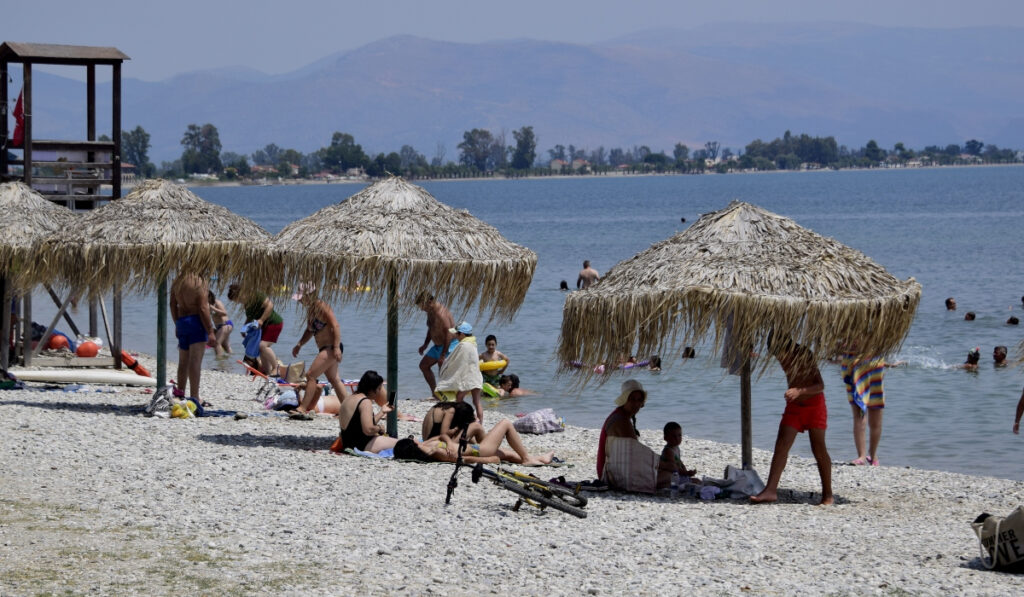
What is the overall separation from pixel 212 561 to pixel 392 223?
415 cm

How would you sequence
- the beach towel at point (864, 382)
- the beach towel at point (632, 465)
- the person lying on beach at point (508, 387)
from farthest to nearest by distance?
the person lying on beach at point (508, 387)
the beach towel at point (864, 382)
the beach towel at point (632, 465)

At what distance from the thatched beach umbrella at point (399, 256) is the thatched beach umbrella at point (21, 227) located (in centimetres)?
329

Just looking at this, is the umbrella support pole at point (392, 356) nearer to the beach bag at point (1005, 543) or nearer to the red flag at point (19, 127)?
the beach bag at point (1005, 543)

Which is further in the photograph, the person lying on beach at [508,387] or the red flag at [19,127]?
the person lying on beach at [508,387]

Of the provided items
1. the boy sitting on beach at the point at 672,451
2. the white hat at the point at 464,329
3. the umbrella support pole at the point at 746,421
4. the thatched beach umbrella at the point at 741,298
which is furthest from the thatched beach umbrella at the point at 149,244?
the umbrella support pole at the point at 746,421

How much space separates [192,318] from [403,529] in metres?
5.22

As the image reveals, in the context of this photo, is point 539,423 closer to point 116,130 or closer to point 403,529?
point 403,529

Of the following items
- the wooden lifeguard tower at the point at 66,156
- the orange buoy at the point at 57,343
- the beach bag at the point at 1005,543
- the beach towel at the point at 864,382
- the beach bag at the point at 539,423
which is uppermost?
the wooden lifeguard tower at the point at 66,156

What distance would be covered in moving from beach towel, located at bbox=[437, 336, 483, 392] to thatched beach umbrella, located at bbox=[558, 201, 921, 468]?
9.69 feet

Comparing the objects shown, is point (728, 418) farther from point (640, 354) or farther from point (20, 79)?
point (20, 79)

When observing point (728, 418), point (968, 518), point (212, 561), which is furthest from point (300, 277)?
point (728, 418)

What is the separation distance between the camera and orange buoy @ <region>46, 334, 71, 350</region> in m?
15.3

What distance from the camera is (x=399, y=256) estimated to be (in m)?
9.38

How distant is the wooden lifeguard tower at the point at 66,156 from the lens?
14.6m
